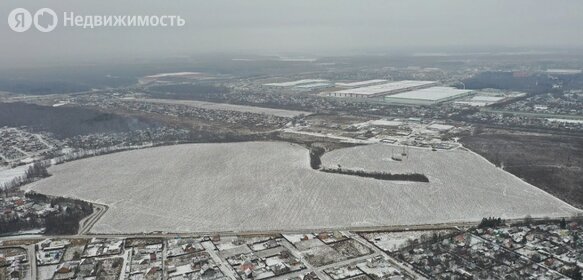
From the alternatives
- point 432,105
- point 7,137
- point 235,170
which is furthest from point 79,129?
Result: point 432,105

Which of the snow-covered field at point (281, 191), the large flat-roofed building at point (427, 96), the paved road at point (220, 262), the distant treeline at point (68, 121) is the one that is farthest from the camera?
the large flat-roofed building at point (427, 96)

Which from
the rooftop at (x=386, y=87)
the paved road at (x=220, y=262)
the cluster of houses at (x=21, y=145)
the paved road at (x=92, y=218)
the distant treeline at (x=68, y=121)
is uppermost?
the rooftop at (x=386, y=87)

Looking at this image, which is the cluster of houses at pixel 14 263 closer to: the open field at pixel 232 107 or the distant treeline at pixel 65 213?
the distant treeline at pixel 65 213

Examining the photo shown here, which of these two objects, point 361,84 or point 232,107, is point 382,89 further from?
point 232,107

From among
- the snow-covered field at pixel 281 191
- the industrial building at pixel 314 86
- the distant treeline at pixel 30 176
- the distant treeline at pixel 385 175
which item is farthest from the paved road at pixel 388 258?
the industrial building at pixel 314 86

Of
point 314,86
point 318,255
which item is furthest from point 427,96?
point 318,255
